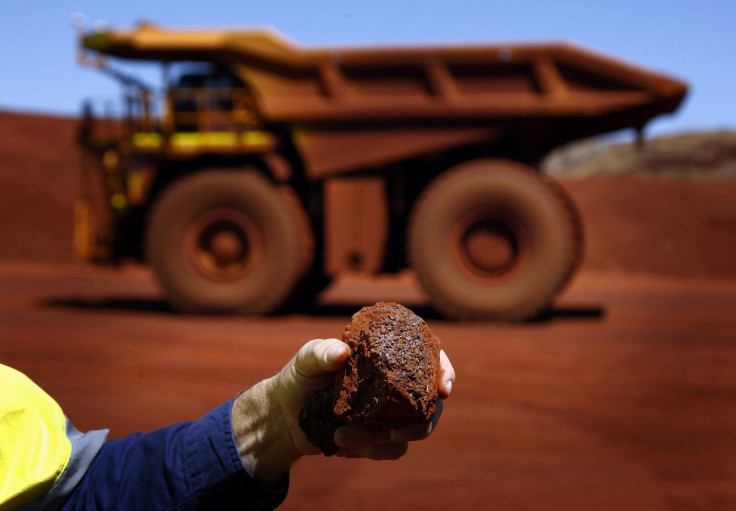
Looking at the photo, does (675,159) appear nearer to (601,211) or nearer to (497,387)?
(601,211)

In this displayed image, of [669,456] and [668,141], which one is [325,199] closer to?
[669,456]

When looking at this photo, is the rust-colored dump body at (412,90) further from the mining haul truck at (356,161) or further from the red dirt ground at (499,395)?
the red dirt ground at (499,395)

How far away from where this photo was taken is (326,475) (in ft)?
11.2

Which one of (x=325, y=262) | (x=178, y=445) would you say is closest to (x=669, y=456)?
(x=178, y=445)

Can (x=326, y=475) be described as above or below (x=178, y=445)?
below

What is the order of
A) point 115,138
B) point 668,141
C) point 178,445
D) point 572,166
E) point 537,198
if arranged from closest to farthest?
point 178,445 → point 537,198 → point 115,138 → point 668,141 → point 572,166

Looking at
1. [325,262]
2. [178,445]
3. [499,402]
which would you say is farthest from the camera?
[325,262]

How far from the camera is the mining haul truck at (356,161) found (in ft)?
26.2

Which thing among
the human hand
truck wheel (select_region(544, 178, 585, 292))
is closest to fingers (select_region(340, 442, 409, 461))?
the human hand

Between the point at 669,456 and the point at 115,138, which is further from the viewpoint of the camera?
the point at 115,138

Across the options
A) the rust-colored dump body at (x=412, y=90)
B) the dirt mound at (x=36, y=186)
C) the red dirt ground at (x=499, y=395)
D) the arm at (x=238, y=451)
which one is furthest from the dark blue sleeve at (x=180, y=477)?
the dirt mound at (x=36, y=186)

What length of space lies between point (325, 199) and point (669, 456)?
545cm

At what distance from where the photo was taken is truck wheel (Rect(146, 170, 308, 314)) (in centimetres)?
828

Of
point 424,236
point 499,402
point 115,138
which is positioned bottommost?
point 499,402
